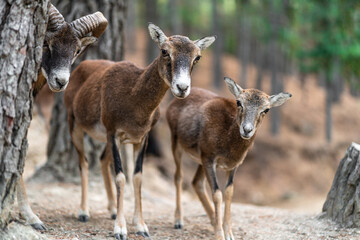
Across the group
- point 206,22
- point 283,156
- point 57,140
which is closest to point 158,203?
point 57,140

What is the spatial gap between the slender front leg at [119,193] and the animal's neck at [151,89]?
2.61ft

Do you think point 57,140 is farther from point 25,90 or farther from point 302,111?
point 302,111

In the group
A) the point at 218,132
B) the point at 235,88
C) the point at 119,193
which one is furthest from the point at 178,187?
the point at 235,88

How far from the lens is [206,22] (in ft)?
181

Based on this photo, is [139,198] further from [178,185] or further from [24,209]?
[24,209]

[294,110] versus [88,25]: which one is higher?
[294,110]

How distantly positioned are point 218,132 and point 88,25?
283 cm

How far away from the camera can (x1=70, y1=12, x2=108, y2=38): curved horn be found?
311 inches

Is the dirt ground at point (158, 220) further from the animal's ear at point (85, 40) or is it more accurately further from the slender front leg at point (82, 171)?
the animal's ear at point (85, 40)

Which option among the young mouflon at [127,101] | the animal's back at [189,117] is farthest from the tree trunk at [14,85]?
the animal's back at [189,117]

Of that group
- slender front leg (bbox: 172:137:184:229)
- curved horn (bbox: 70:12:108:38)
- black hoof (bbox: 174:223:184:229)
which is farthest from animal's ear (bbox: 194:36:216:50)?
black hoof (bbox: 174:223:184:229)

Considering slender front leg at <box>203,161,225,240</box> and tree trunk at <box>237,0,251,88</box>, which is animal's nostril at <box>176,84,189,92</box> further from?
tree trunk at <box>237,0,251,88</box>

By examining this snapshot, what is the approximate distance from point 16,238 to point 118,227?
1.93 metres

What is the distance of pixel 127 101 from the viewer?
816 centimetres
